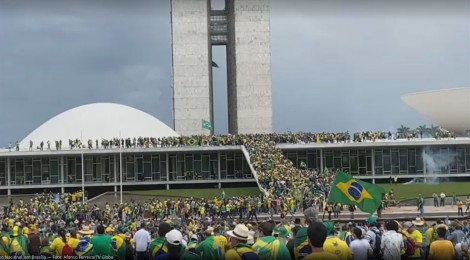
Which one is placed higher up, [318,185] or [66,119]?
[66,119]

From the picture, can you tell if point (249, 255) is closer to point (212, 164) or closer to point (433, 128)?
point (212, 164)

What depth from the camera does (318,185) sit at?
1356 inches

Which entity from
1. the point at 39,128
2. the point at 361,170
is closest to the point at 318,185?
the point at 361,170

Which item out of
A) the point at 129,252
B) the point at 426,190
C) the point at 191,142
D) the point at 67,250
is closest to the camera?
the point at 67,250

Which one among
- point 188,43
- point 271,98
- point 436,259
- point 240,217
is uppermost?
point 188,43

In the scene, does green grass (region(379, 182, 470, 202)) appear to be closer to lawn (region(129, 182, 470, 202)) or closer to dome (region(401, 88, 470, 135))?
lawn (region(129, 182, 470, 202))

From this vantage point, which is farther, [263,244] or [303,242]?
[303,242]

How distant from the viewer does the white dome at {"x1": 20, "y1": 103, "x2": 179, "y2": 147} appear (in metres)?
59.9

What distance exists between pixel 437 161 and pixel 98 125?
27601mm

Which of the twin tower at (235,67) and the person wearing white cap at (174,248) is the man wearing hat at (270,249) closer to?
the person wearing white cap at (174,248)

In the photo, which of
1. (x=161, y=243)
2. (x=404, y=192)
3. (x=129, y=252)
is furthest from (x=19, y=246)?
(x=404, y=192)

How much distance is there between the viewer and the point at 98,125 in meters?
61.0

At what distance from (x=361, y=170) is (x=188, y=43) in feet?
79.9

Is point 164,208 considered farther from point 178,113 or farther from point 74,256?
point 178,113
